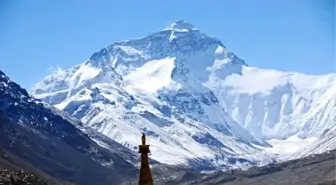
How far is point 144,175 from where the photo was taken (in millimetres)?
36875

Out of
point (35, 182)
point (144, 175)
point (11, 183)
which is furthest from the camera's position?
point (35, 182)

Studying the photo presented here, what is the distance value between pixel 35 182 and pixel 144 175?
6480 inches

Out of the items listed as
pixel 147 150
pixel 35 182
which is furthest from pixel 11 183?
pixel 147 150

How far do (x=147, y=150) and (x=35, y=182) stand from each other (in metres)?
164

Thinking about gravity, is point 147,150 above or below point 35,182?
below

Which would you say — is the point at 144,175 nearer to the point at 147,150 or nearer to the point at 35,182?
the point at 147,150

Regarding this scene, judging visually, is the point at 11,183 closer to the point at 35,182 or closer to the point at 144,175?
the point at 35,182

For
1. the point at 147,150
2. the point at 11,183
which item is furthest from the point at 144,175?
the point at 11,183

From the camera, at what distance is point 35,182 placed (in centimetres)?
19700

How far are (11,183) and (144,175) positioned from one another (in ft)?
454

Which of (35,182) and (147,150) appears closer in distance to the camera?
(147,150)

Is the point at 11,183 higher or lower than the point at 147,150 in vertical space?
higher

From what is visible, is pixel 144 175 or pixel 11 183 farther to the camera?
pixel 11 183

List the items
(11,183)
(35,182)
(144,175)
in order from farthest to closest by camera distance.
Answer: (35,182)
(11,183)
(144,175)
